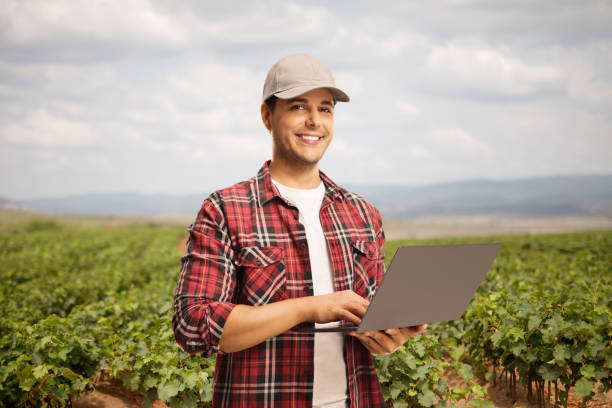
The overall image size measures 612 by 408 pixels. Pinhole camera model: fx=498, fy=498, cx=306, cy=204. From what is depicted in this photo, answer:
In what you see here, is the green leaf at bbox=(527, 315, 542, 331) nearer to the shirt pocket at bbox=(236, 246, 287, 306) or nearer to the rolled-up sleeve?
the shirt pocket at bbox=(236, 246, 287, 306)

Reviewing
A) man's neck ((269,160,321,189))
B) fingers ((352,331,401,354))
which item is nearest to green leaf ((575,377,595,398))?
fingers ((352,331,401,354))

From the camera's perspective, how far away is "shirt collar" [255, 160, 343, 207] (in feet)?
5.98

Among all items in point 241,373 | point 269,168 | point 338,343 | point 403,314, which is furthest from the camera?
point 269,168

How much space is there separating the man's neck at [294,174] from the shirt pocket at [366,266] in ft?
1.01

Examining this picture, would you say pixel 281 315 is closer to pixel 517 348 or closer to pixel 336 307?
pixel 336 307

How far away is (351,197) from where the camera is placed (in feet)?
6.77

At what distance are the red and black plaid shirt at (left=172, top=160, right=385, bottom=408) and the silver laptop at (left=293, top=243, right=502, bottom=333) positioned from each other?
6.2 inches

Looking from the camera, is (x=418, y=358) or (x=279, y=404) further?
(x=418, y=358)

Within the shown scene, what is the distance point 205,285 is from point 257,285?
182 mm

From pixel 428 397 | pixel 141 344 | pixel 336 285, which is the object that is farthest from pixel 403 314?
pixel 141 344

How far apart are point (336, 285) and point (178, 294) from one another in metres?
0.55

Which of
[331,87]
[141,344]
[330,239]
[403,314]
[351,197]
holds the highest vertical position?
[331,87]

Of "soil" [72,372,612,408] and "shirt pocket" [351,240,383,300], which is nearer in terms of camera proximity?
"shirt pocket" [351,240,383,300]

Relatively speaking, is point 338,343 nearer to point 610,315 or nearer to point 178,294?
point 178,294
